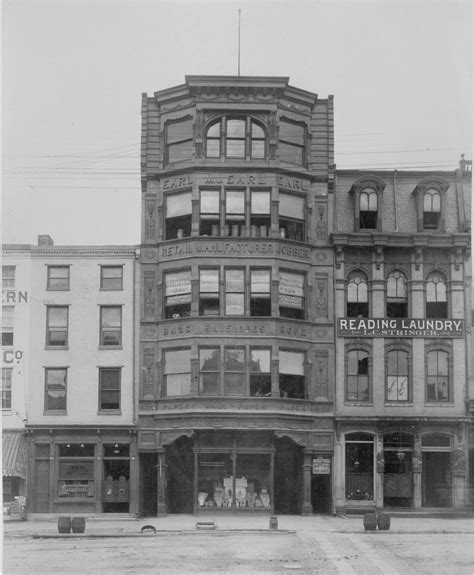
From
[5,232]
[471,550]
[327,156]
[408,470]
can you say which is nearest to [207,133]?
[327,156]

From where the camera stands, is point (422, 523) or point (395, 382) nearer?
point (422, 523)

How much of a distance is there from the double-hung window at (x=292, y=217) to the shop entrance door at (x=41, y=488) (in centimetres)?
1382

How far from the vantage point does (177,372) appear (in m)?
39.8

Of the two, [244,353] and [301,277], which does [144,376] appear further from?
[301,277]

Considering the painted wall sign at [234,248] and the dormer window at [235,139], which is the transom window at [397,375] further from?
the dormer window at [235,139]

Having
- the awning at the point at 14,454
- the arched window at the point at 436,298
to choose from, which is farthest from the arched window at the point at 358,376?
the awning at the point at 14,454

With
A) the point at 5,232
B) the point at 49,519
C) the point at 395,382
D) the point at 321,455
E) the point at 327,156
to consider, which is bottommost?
the point at 49,519

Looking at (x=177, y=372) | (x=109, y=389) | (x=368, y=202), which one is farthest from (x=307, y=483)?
(x=368, y=202)

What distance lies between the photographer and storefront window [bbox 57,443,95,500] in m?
39.9

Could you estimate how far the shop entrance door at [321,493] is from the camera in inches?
1571

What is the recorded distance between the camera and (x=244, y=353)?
3928cm

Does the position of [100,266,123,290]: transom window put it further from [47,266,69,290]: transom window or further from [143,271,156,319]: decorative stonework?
[47,266,69,290]: transom window

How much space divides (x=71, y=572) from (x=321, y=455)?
54.2ft

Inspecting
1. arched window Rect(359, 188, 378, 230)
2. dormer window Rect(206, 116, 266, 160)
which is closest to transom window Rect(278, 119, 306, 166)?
dormer window Rect(206, 116, 266, 160)
